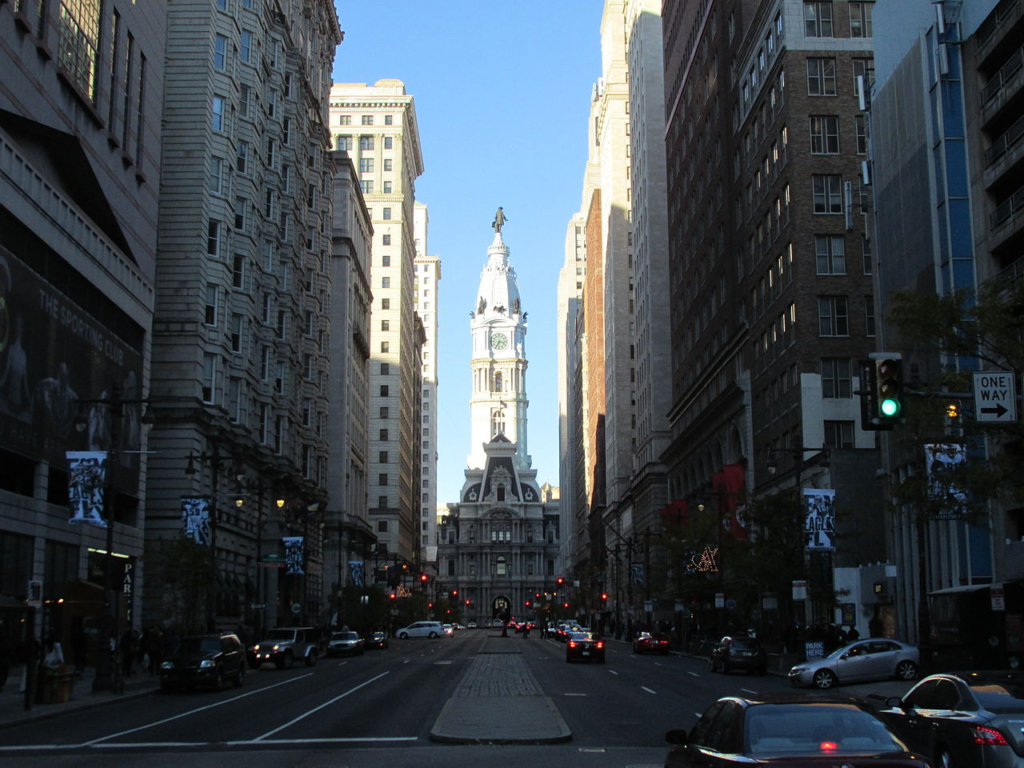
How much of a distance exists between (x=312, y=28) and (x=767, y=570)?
208 ft

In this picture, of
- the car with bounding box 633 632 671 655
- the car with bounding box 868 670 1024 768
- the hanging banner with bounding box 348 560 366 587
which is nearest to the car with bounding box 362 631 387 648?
the hanging banner with bounding box 348 560 366 587

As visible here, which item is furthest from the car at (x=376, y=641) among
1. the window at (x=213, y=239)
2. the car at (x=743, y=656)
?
the car at (x=743, y=656)

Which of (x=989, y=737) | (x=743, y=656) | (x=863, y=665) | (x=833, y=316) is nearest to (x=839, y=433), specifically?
(x=833, y=316)

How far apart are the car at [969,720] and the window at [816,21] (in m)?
56.6

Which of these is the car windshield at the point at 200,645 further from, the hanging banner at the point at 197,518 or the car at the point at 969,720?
the car at the point at 969,720

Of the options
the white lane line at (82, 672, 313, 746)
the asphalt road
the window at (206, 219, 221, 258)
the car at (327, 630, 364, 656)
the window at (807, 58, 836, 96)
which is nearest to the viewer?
the asphalt road

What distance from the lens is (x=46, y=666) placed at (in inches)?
1271

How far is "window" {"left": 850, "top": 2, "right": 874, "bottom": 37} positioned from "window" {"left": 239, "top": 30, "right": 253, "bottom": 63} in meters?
34.4

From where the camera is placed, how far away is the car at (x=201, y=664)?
36812mm

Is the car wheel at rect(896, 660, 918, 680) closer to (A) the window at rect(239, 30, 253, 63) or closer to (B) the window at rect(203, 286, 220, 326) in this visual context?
(B) the window at rect(203, 286, 220, 326)

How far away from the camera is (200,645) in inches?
1505

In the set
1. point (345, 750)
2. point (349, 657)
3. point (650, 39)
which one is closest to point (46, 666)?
point (345, 750)

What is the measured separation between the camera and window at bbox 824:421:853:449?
6425 cm

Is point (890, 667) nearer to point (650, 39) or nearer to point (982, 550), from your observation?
point (982, 550)
